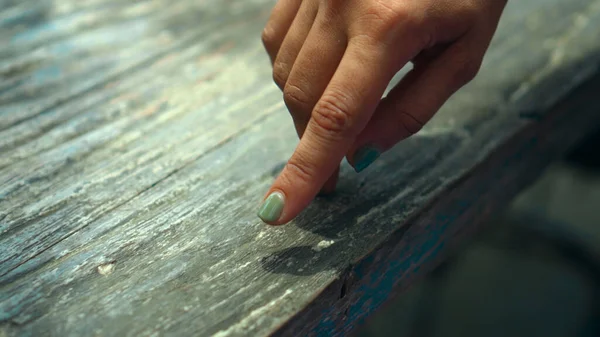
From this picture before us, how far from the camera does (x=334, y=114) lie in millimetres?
632

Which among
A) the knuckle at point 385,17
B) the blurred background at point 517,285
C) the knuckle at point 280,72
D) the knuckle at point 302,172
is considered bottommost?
the blurred background at point 517,285

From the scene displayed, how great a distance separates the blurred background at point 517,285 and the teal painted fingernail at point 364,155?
1643 mm

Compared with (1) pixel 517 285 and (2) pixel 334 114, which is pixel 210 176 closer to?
(2) pixel 334 114

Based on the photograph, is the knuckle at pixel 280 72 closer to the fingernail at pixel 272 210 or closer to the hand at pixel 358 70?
the hand at pixel 358 70

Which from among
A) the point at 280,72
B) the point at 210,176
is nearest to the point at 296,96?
the point at 280,72

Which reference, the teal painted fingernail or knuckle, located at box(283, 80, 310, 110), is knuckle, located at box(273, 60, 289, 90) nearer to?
knuckle, located at box(283, 80, 310, 110)

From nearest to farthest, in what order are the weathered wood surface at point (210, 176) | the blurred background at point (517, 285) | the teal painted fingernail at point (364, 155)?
the weathered wood surface at point (210, 176)
the teal painted fingernail at point (364, 155)
the blurred background at point (517, 285)

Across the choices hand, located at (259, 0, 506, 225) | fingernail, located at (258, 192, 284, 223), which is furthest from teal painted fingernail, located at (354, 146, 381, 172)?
fingernail, located at (258, 192, 284, 223)

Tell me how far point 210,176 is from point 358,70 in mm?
315

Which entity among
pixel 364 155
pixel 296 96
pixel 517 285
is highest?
pixel 296 96

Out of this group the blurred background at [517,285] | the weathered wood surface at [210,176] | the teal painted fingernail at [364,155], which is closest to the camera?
the weathered wood surface at [210,176]

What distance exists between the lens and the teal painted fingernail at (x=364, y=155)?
716 millimetres

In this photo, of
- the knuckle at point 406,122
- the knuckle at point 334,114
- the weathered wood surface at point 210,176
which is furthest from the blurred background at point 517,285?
the knuckle at point 334,114

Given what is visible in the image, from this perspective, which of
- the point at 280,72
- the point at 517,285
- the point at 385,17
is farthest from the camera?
the point at 517,285
